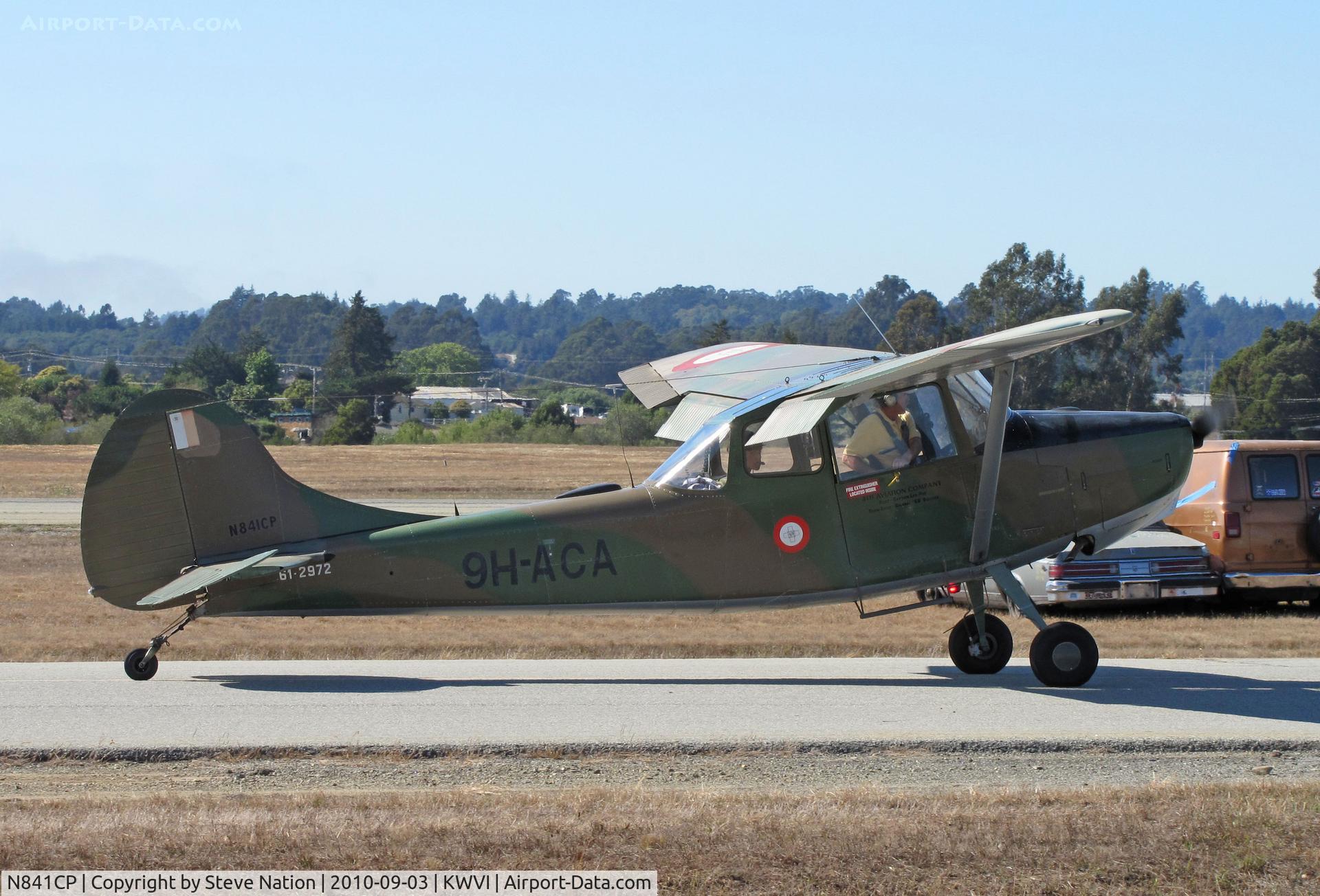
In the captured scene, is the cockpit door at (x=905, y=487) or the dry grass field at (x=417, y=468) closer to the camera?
the cockpit door at (x=905, y=487)

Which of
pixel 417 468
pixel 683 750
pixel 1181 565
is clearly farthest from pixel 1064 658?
pixel 417 468

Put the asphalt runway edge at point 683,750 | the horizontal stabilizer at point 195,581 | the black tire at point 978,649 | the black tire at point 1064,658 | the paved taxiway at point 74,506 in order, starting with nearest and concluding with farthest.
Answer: the asphalt runway edge at point 683,750 → the horizontal stabilizer at point 195,581 → the black tire at point 1064,658 → the black tire at point 978,649 → the paved taxiway at point 74,506

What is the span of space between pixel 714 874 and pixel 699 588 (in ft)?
15.0

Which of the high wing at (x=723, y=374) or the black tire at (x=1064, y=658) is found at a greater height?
the high wing at (x=723, y=374)

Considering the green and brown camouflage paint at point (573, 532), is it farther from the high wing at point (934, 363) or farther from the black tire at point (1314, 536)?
the black tire at point (1314, 536)

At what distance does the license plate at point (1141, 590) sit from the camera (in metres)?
15.1

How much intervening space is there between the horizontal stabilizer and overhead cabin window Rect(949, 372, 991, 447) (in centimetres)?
533

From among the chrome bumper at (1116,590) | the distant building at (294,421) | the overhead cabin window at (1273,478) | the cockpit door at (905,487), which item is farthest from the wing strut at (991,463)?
the distant building at (294,421)

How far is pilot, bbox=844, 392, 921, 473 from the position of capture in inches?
397

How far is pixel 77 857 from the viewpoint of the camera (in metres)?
5.67

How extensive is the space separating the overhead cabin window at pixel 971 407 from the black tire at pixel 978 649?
5.34ft

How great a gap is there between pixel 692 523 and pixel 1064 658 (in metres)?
3.07

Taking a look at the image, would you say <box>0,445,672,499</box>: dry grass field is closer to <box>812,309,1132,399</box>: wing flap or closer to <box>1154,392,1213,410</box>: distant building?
<box>812,309,1132,399</box>: wing flap

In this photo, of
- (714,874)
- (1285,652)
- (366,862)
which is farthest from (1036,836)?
(1285,652)
